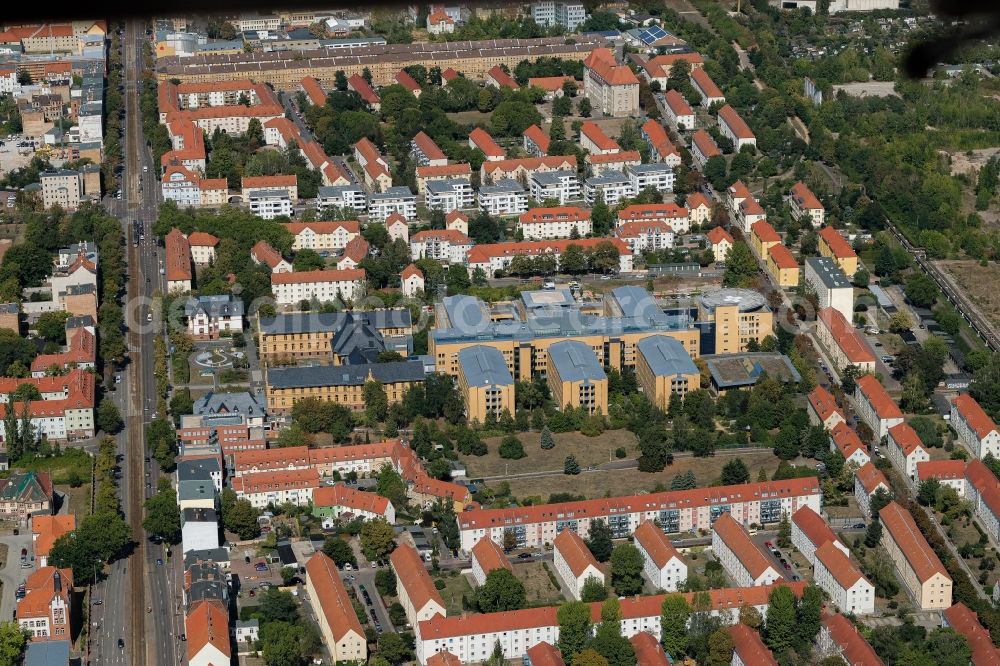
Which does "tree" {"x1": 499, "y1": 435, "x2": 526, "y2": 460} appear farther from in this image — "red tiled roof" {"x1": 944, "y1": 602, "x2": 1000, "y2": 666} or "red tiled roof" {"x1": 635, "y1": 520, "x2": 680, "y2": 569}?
"red tiled roof" {"x1": 944, "y1": 602, "x2": 1000, "y2": 666}

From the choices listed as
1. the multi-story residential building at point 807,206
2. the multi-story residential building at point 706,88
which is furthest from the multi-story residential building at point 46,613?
the multi-story residential building at point 706,88

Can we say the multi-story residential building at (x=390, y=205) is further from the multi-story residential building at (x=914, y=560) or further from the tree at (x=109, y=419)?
the multi-story residential building at (x=914, y=560)

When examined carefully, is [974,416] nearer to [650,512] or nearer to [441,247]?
[650,512]

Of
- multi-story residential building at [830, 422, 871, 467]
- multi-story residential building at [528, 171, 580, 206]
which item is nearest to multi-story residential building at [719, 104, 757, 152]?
A: multi-story residential building at [528, 171, 580, 206]

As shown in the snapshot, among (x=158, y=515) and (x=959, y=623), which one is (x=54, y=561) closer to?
(x=158, y=515)

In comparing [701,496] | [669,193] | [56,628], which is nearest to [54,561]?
[56,628]

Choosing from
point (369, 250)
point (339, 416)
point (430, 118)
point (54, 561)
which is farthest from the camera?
point (430, 118)
